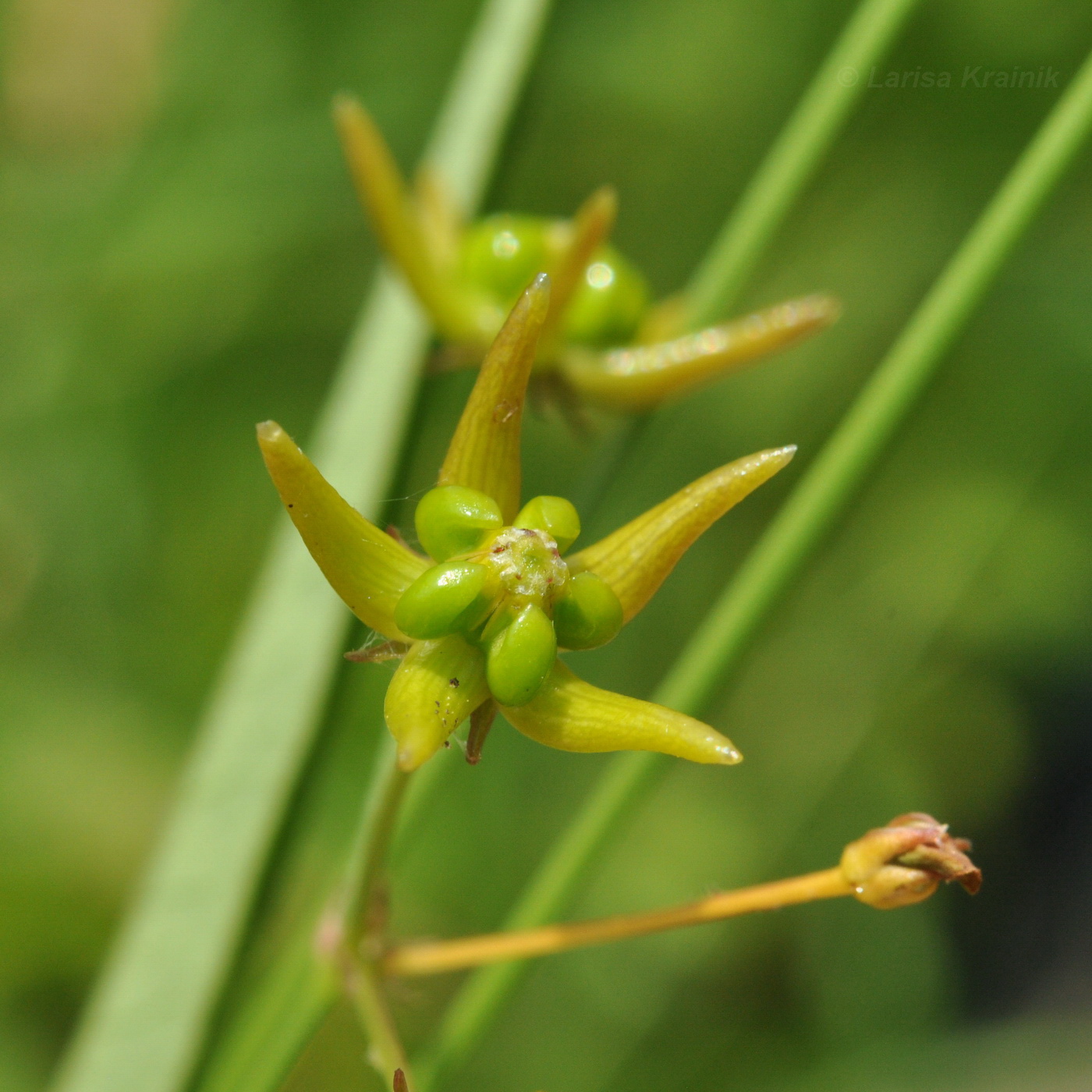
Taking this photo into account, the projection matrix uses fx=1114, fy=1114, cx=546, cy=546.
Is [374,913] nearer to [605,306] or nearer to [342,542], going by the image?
[342,542]

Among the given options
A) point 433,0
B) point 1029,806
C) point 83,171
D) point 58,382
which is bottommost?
point 1029,806

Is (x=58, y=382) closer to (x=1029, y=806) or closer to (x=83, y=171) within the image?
(x=83, y=171)

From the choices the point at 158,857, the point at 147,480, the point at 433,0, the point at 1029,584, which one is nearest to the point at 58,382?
the point at 147,480

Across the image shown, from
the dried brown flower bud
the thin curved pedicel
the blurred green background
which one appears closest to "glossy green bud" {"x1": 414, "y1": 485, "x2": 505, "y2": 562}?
the dried brown flower bud

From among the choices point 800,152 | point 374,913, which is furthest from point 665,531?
point 800,152

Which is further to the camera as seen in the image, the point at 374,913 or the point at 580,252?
the point at 580,252

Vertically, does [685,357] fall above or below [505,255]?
below
